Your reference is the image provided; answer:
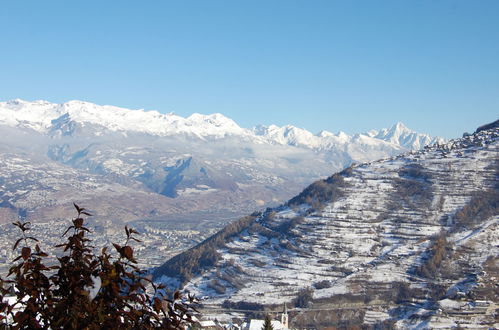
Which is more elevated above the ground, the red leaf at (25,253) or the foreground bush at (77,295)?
the red leaf at (25,253)

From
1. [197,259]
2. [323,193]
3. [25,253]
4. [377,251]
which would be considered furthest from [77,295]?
[323,193]

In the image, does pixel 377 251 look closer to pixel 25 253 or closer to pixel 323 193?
pixel 323 193

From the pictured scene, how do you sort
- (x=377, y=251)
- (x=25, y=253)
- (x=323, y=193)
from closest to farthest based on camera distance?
(x=25, y=253) → (x=377, y=251) → (x=323, y=193)

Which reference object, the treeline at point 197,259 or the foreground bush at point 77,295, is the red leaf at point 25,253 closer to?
the foreground bush at point 77,295

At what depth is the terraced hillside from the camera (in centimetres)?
9625

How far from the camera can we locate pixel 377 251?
377ft

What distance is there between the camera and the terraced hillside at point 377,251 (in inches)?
3789

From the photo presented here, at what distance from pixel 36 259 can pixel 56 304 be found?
71cm

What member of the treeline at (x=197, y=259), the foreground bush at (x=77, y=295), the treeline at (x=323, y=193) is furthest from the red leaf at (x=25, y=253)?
the treeline at (x=323, y=193)

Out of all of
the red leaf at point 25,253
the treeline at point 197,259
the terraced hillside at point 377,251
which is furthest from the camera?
the treeline at point 197,259

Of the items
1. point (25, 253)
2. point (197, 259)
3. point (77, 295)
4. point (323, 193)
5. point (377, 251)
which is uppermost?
point (323, 193)

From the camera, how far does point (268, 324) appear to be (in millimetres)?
51781

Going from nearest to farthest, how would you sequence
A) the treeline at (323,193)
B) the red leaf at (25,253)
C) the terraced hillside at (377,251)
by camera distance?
the red leaf at (25,253) < the terraced hillside at (377,251) < the treeline at (323,193)

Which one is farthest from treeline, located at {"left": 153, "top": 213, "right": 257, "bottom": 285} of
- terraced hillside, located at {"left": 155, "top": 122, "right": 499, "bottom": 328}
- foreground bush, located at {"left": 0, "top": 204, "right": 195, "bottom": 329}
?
foreground bush, located at {"left": 0, "top": 204, "right": 195, "bottom": 329}
